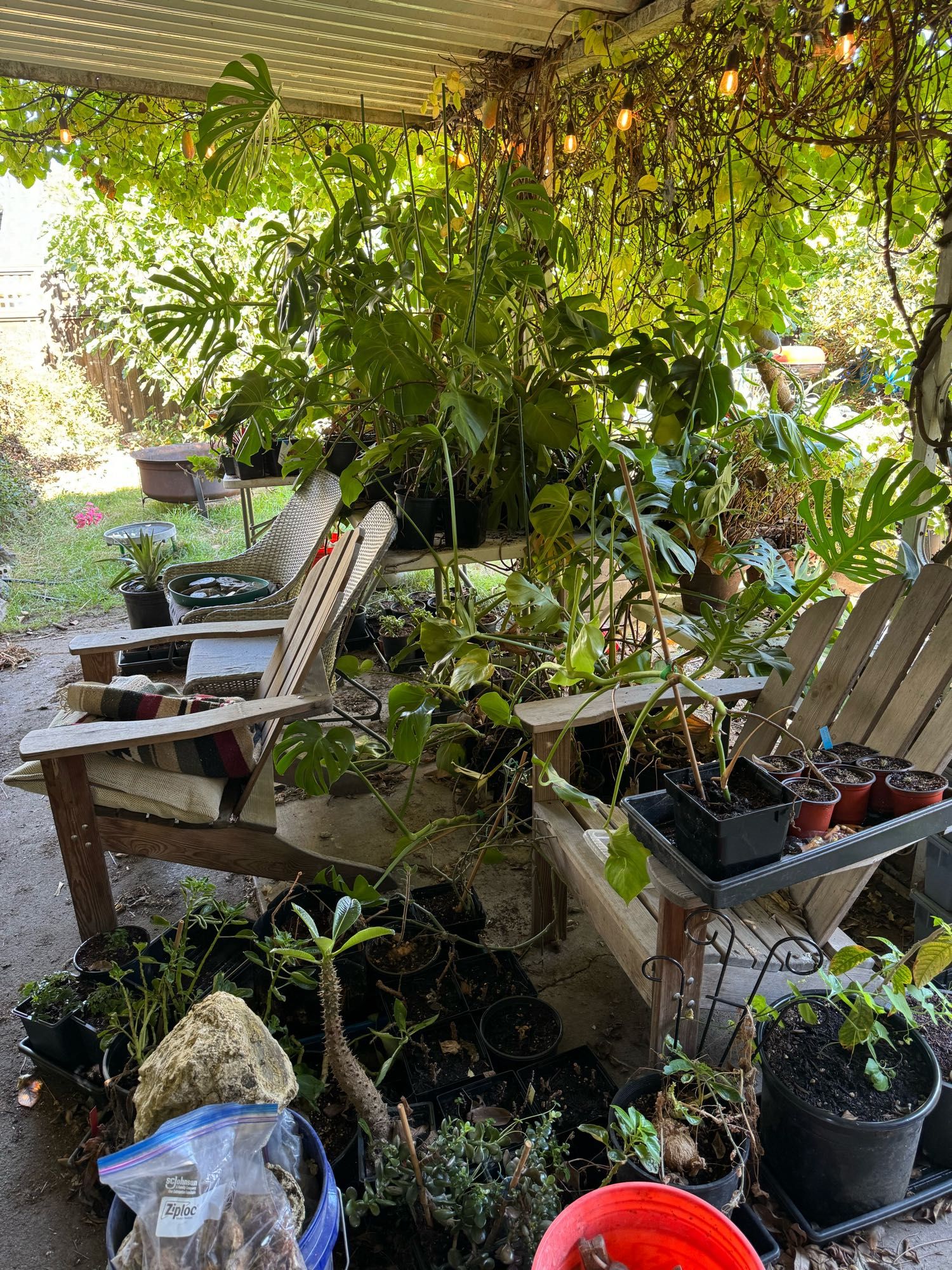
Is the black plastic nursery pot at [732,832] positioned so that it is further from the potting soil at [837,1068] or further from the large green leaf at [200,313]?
the large green leaf at [200,313]

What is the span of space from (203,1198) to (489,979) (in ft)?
3.20

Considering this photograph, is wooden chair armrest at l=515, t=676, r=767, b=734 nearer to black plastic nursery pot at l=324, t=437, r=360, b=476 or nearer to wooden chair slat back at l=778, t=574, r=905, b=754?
wooden chair slat back at l=778, t=574, r=905, b=754

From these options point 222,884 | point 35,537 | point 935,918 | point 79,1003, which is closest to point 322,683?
point 222,884

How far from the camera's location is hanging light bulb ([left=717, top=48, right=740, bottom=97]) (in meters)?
2.25

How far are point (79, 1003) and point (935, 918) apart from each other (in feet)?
5.98

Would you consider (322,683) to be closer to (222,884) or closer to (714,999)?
(222,884)

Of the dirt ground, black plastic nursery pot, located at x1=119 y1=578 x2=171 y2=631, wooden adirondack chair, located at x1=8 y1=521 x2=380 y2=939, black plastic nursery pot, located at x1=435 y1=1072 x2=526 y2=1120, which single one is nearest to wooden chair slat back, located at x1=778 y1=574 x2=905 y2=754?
the dirt ground

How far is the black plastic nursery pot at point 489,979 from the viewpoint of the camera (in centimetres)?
184

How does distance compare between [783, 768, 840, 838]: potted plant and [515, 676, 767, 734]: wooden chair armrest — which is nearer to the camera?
[783, 768, 840, 838]: potted plant

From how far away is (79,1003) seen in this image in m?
1.75

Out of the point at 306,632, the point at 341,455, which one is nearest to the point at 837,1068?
the point at 306,632

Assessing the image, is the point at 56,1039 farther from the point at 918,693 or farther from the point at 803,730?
Answer: the point at 918,693

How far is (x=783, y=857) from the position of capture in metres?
1.37

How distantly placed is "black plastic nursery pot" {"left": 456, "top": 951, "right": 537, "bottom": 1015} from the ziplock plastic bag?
32.0 inches
